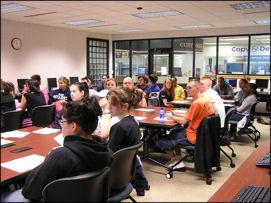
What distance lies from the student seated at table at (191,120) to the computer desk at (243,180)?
1323mm

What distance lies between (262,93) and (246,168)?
6.54 meters

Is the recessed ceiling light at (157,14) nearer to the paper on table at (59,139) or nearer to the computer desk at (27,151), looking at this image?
the computer desk at (27,151)

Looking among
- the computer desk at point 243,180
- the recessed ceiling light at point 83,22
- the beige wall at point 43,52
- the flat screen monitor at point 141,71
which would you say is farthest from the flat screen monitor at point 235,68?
the computer desk at point 243,180

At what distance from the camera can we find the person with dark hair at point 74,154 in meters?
1.27

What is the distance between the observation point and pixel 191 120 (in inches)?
117

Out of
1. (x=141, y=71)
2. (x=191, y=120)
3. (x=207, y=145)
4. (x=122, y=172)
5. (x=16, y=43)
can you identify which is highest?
(x=16, y=43)

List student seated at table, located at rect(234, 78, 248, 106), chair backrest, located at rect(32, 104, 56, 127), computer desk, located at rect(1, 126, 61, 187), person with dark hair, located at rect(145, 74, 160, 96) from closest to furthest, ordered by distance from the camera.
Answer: computer desk, located at rect(1, 126, 61, 187), chair backrest, located at rect(32, 104, 56, 127), student seated at table, located at rect(234, 78, 248, 106), person with dark hair, located at rect(145, 74, 160, 96)

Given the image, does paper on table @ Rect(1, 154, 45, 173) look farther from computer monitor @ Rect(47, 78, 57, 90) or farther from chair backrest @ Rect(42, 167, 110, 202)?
computer monitor @ Rect(47, 78, 57, 90)

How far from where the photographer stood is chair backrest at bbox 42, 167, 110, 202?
122cm

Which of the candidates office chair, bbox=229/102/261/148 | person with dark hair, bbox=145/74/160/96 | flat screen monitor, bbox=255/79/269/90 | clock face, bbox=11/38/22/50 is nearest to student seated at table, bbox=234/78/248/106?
office chair, bbox=229/102/261/148

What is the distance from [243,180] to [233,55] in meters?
7.73

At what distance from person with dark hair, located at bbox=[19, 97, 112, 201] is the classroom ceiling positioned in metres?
3.14

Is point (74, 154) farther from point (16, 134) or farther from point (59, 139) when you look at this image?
point (16, 134)

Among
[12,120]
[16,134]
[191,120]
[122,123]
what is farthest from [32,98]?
[122,123]
